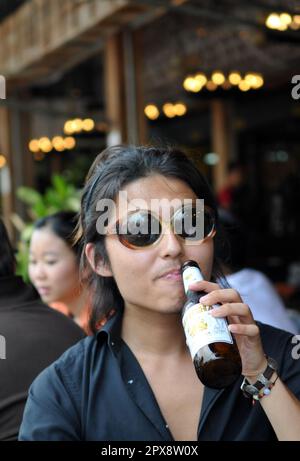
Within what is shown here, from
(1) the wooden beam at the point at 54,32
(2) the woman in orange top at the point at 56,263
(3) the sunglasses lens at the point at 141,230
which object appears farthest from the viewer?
(1) the wooden beam at the point at 54,32

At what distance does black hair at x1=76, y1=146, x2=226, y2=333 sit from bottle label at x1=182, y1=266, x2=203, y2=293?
12.0 inches

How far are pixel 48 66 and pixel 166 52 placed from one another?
5.23 ft

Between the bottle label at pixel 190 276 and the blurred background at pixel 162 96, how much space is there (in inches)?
26.0

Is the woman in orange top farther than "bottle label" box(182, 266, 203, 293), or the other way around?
the woman in orange top

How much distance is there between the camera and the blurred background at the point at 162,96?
587cm

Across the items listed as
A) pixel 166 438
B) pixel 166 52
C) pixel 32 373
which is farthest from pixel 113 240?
pixel 166 52

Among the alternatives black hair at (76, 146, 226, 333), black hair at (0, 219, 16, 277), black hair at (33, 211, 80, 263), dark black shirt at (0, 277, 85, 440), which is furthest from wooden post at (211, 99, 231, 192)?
black hair at (76, 146, 226, 333)

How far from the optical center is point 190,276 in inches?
55.1

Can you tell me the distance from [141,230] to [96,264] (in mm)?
265

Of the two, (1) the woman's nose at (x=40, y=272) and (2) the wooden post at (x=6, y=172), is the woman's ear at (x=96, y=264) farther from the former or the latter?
(2) the wooden post at (x=6, y=172)

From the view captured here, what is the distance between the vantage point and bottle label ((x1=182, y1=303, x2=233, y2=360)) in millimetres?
1258

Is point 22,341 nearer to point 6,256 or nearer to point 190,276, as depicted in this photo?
point 6,256

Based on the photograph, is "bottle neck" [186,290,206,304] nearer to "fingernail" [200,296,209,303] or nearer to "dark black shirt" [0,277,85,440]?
"fingernail" [200,296,209,303]

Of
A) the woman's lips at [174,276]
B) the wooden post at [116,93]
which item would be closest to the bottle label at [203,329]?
the woman's lips at [174,276]
